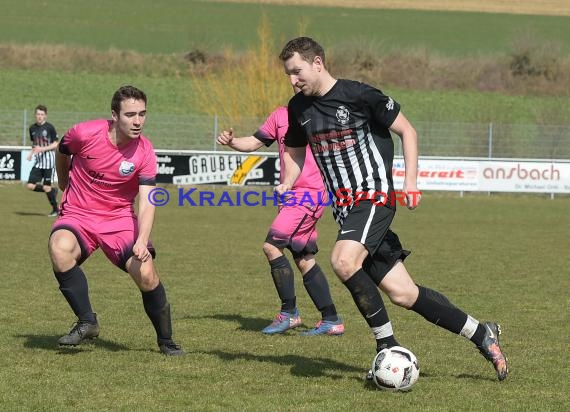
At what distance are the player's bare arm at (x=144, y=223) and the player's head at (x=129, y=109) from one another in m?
0.39

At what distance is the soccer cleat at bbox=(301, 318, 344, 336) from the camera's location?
7780mm

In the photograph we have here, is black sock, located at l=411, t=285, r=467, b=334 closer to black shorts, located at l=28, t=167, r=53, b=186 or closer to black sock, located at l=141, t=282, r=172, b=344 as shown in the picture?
black sock, located at l=141, t=282, r=172, b=344

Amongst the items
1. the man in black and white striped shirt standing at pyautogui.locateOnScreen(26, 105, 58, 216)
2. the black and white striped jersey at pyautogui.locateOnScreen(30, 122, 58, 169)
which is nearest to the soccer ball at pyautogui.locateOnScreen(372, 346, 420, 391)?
the man in black and white striped shirt standing at pyautogui.locateOnScreen(26, 105, 58, 216)

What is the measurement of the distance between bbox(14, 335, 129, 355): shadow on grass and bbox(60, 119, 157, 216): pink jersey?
92 centimetres

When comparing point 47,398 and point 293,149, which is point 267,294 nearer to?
point 293,149

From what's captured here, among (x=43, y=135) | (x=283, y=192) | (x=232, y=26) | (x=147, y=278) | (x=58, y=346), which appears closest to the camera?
(x=147, y=278)

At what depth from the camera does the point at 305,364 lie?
645cm

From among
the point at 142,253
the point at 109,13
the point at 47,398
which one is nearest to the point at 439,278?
the point at 142,253

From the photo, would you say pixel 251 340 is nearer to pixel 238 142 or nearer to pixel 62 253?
pixel 238 142

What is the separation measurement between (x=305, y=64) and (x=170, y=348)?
2155 millimetres

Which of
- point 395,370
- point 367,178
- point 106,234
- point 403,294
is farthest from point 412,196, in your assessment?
point 106,234

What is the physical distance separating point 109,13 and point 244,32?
898cm

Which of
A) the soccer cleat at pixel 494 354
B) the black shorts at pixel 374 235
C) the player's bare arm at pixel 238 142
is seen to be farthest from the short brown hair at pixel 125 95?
the soccer cleat at pixel 494 354

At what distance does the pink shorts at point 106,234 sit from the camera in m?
6.54
